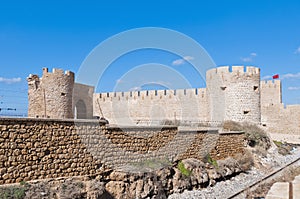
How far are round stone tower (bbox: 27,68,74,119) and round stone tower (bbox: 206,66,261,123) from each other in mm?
8320

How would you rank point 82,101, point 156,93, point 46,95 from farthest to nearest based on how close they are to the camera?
1. point 156,93
2. point 82,101
3. point 46,95

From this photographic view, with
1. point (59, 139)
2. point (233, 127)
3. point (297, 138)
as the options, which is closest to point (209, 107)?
point (233, 127)

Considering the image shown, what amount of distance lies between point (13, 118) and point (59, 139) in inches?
43.7

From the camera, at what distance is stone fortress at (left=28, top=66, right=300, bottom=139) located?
10.5 m

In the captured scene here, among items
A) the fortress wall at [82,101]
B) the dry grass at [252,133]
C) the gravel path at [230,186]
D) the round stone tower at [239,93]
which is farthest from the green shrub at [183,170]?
the fortress wall at [82,101]

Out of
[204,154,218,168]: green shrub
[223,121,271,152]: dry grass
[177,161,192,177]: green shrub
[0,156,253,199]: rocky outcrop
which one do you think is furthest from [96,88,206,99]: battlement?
[177,161,192,177]: green shrub

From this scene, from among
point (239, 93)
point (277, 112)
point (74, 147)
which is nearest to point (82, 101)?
point (239, 93)

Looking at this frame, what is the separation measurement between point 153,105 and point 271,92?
1079cm

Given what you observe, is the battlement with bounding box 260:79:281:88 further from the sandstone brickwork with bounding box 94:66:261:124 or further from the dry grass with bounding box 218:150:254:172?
the dry grass with bounding box 218:150:254:172

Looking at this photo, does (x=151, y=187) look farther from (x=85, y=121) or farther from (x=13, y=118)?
(x=13, y=118)

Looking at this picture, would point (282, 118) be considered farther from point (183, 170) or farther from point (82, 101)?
point (183, 170)

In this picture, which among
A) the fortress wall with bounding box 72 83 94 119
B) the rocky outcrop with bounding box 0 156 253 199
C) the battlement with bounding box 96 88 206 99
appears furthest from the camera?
the fortress wall with bounding box 72 83 94 119

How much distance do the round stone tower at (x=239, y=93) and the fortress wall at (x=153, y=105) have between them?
3527 mm

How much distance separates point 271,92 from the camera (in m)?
24.9
